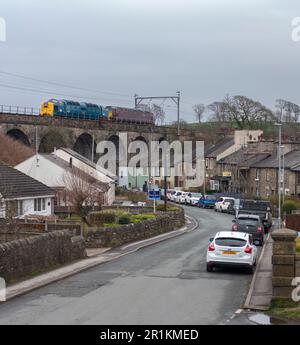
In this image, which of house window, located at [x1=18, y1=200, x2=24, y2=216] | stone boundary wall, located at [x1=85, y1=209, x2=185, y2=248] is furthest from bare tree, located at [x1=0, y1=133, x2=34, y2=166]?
house window, located at [x1=18, y1=200, x2=24, y2=216]

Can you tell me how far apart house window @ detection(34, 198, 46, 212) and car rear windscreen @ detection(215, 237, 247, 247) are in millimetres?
21526

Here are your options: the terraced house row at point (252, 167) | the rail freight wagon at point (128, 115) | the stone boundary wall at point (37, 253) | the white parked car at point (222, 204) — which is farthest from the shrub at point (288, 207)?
the rail freight wagon at point (128, 115)

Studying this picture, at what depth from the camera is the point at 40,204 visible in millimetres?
43938

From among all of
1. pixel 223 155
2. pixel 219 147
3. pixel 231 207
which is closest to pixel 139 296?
pixel 231 207

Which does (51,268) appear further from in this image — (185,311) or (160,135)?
(160,135)

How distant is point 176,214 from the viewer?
162 ft

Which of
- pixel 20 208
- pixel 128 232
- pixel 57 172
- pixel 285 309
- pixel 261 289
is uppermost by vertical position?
pixel 57 172

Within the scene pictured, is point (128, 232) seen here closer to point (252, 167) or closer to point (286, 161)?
point (286, 161)

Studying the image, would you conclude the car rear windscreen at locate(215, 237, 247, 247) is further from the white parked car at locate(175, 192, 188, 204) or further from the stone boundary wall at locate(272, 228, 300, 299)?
the white parked car at locate(175, 192, 188, 204)

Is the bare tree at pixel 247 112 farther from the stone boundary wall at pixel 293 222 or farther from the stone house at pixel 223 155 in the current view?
the stone boundary wall at pixel 293 222

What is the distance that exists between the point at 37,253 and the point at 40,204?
2157 cm

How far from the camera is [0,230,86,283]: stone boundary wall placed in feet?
66.2

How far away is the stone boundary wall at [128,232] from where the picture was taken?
33.4 meters

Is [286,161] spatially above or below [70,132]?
below
